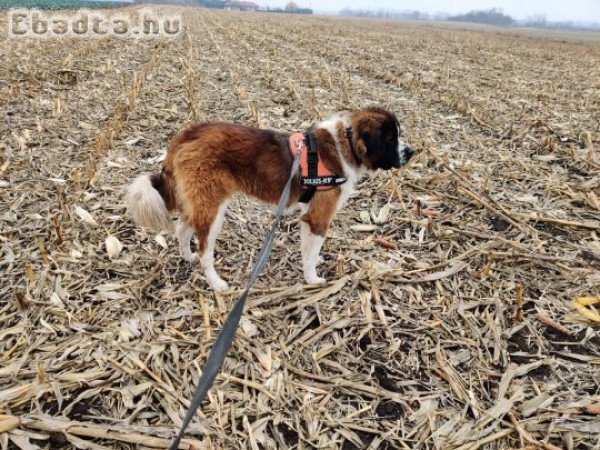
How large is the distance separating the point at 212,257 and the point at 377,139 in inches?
76.3

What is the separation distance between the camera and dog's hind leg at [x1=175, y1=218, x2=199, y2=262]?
3832 millimetres

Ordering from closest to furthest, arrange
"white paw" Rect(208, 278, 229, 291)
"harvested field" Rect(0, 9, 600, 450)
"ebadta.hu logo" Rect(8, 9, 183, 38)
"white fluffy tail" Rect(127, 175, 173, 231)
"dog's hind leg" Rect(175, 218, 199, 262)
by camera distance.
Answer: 1. "harvested field" Rect(0, 9, 600, 450)
2. "white fluffy tail" Rect(127, 175, 173, 231)
3. "white paw" Rect(208, 278, 229, 291)
4. "dog's hind leg" Rect(175, 218, 199, 262)
5. "ebadta.hu logo" Rect(8, 9, 183, 38)

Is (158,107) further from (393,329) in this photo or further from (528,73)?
(528,73)

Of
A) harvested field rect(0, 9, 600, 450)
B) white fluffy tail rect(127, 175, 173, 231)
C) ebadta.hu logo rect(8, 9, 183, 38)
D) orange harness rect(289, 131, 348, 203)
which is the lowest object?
harvested field rect(0, 9, 600, 450)

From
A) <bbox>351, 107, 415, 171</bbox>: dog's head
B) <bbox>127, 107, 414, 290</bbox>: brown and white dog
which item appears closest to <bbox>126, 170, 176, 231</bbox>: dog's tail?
<bbox>127, 107, 414, 290</bbox>: brown and white dog

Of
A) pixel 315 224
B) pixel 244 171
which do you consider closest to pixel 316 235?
pixel 315 224

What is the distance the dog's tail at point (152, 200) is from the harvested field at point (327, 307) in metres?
0.64

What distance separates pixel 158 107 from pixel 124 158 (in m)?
2.84

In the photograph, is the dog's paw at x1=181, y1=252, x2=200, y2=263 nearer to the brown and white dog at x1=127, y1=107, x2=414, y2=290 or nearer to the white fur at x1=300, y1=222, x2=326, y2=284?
the brown and white dog at x1=127, y1=107, x2=414, y2=290

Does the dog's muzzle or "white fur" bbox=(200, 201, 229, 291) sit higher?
the dog's muzzle

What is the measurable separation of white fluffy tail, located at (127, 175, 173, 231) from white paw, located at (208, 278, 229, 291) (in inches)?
28.6

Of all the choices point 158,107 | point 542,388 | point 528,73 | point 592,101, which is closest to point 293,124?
point 158,107

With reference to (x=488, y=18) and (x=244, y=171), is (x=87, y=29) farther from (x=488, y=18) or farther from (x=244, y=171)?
(x=488, y=18)

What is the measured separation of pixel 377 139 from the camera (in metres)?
3.60
